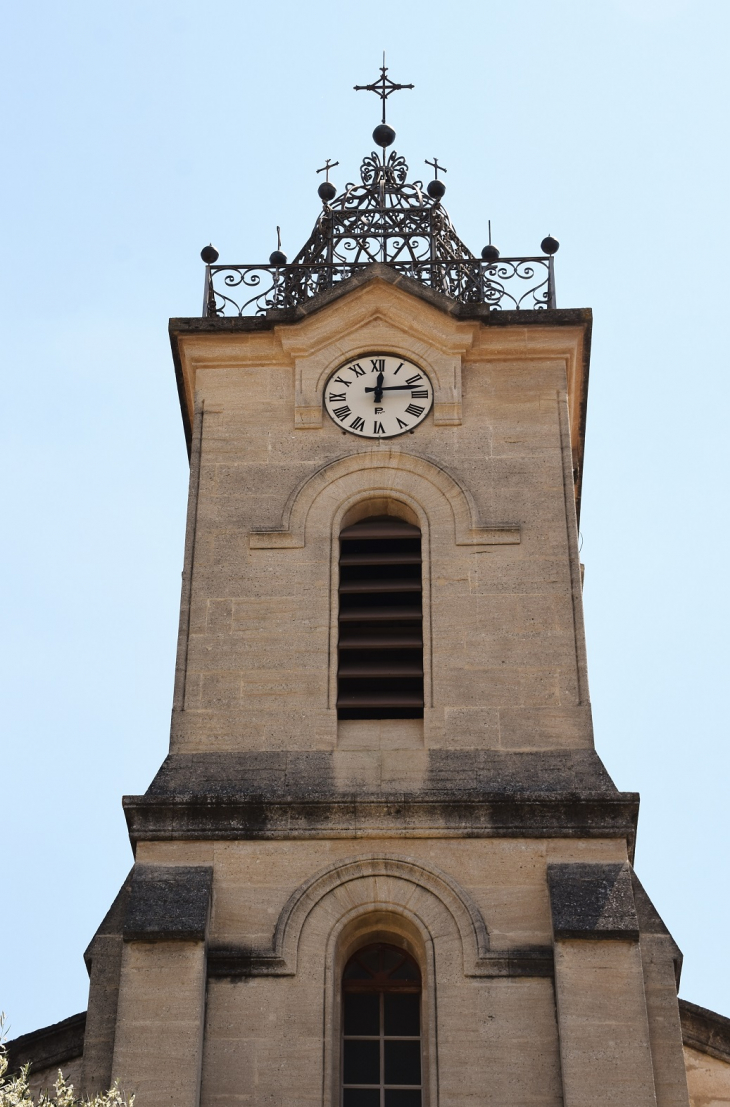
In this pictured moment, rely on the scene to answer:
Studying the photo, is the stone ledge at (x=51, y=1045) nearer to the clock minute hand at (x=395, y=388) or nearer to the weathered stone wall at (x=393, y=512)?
the weathered stone wall at (x=393, y=512)

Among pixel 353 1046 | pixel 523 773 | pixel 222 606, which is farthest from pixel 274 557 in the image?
pixel 353 1046

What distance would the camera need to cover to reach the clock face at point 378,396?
22891 millimetres

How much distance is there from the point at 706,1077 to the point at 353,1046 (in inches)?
120

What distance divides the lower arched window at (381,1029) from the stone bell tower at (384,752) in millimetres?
22

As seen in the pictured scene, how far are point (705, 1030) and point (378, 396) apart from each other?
721 cm

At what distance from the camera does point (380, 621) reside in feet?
70.8

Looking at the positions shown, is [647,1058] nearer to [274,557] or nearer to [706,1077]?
[706,1077]

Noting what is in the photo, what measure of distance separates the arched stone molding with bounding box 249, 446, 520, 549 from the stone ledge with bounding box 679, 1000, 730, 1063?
4.82 metres

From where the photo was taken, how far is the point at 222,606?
21500 mm

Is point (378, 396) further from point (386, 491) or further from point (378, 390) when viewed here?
point (386, 491)

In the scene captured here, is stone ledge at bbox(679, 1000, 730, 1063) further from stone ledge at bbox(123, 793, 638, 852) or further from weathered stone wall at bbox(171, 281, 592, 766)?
weathered stone wall at bbox(171, 281, 592, 766)

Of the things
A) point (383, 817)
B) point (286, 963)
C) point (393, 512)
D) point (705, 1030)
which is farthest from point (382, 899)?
point (393, 512)

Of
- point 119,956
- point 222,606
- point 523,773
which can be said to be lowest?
point 119,956

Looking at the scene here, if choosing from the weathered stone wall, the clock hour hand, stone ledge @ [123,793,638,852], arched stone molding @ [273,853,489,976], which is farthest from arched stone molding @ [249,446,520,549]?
arched stone molding @ [273,853,489,976]
